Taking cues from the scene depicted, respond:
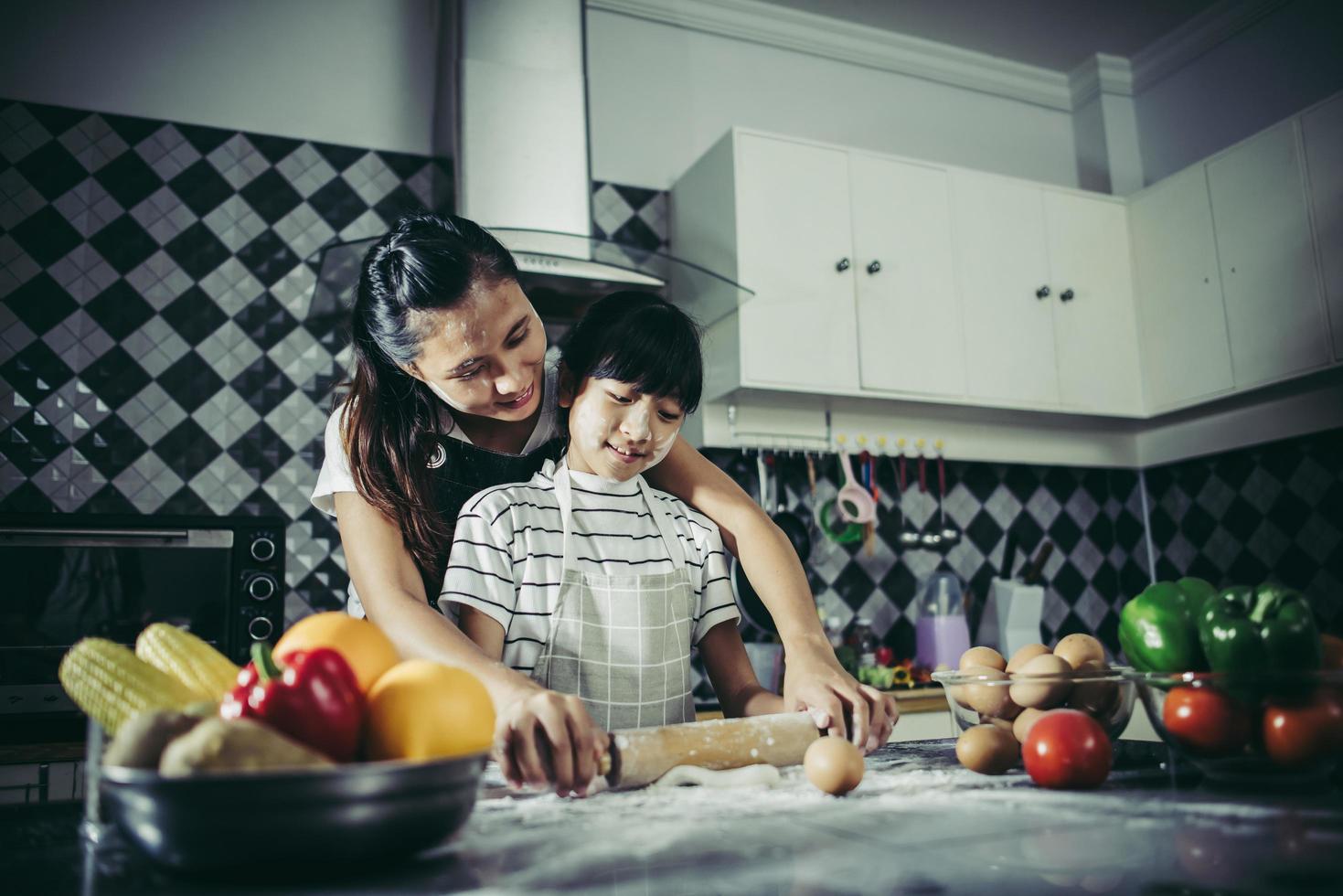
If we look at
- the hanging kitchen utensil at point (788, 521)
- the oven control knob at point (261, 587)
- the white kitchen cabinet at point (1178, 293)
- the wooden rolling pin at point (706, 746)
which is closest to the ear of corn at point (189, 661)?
the wooden rolling pin at point (706, 746)

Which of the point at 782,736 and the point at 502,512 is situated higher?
the point at 502,512

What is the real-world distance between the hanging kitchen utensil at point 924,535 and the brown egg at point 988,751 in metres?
2.01

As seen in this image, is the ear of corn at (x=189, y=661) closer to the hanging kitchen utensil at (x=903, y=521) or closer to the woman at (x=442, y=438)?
the woman at (x=442, y=438)

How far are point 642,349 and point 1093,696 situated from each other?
2.19 ft

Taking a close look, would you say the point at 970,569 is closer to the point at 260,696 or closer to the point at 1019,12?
the point at 1019,12

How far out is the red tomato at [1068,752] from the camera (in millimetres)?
719

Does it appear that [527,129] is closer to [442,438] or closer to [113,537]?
[442,438]

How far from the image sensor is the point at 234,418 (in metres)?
2.27

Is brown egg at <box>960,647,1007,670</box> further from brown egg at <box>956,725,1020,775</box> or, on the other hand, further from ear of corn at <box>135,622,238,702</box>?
ear of corn at <box>135,622,238,702</box>

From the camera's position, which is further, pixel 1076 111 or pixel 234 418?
pixel 1076 111

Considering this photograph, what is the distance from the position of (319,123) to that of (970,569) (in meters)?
2.21

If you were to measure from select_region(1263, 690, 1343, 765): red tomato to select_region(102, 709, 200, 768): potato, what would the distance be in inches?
27.8

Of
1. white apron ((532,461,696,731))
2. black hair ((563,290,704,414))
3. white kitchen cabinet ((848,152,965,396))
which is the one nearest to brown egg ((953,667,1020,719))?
white apron ((532,461,696,731))

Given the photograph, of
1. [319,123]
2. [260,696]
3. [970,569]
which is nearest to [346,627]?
[260,696]
